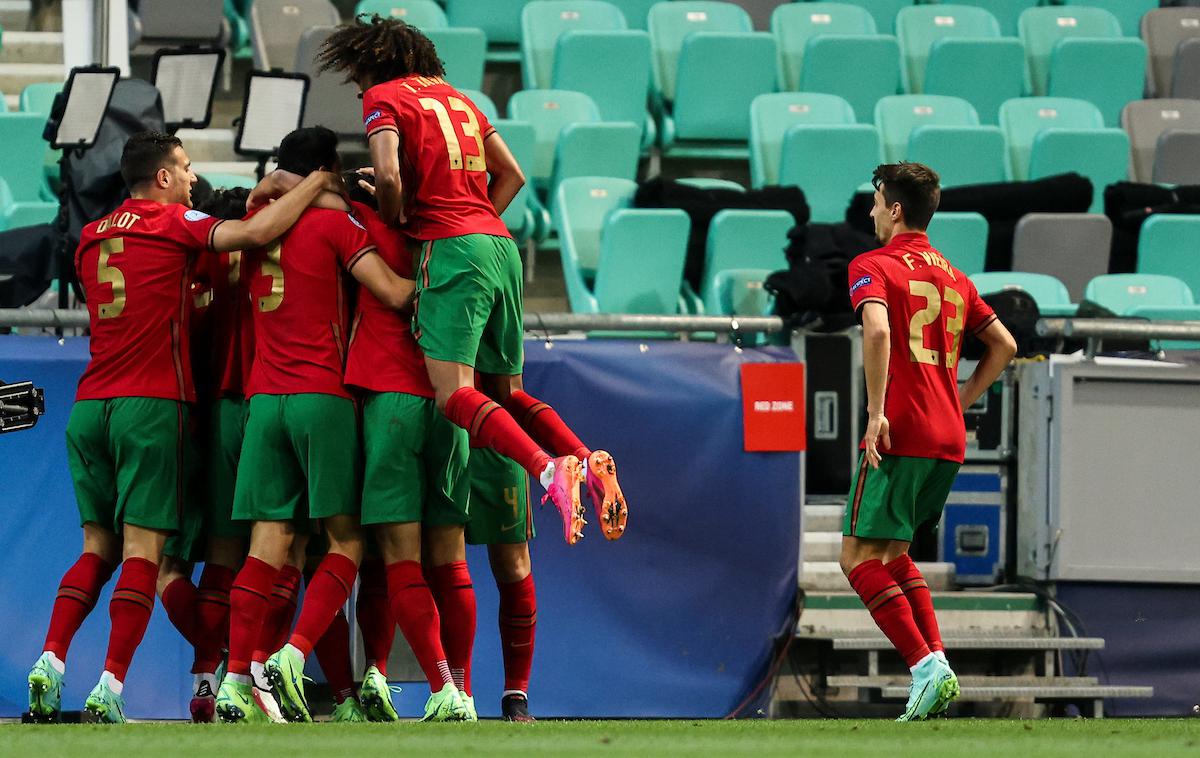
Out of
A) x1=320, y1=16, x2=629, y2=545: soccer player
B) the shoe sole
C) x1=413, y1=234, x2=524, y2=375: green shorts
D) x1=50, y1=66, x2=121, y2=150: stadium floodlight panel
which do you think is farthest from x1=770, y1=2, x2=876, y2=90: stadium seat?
the shoe sole

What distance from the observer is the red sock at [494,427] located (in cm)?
475

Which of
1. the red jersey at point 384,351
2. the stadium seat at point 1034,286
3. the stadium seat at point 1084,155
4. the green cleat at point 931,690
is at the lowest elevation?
the green cleat at point 931,690

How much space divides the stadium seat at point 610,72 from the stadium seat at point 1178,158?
304 cm

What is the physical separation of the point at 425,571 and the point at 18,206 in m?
4.07

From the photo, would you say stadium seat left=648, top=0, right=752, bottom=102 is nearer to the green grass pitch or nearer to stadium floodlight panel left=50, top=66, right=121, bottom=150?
stadium floodlight panel left=50, top=66, right=121, bottom=150

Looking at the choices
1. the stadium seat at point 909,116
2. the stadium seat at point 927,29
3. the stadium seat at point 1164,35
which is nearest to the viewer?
the stadium seat at point 909,116

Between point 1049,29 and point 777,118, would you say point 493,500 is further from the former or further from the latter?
point 1049,29

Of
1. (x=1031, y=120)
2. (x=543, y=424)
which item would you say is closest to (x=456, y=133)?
(x=543, y=424)

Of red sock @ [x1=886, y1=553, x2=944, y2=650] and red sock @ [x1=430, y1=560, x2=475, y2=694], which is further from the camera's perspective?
red sock @ [x1=886, y1=553, x2=944, y2=650]

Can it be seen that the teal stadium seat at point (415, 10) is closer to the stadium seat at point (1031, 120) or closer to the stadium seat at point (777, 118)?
the stadium seat at point (777, 118)

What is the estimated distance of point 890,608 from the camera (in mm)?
5484

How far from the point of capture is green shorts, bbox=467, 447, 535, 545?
17.3 feet

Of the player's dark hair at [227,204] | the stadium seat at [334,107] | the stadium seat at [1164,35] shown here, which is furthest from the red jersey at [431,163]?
the stadium seat at [1164,35]

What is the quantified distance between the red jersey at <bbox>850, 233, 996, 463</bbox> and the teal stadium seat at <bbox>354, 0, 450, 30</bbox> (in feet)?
18.5
